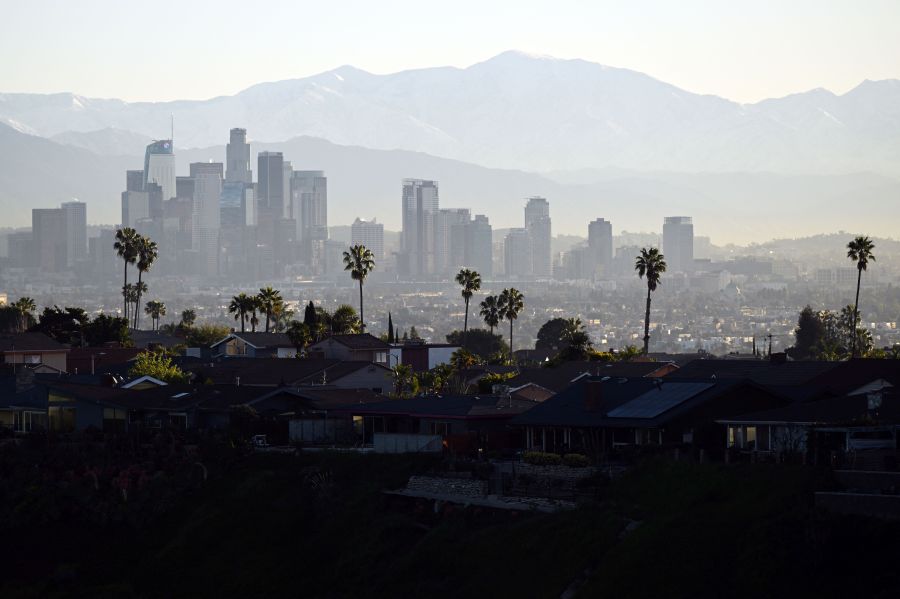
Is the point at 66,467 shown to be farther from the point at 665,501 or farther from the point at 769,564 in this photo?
the point at 769,564

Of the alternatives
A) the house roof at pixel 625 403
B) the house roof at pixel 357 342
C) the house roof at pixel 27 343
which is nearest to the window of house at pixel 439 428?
the house roof at pixel 625 403

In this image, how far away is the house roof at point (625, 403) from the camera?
1900 inches

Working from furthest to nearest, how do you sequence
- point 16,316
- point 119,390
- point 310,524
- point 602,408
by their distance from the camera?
point 16,316
point 119,390
point 602,408
point 310,524

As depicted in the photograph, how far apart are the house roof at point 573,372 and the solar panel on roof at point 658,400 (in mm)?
22898

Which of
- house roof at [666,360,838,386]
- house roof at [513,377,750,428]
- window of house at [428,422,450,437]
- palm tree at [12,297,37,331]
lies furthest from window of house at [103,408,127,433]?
palm tree at [12,297,37,331]

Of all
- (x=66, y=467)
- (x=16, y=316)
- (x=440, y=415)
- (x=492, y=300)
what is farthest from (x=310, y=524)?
(x=16, y=316)

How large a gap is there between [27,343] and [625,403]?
60793mm

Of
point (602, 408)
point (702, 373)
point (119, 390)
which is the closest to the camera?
point (602, 408)

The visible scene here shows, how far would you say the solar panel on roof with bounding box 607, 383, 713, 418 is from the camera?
48.7 m

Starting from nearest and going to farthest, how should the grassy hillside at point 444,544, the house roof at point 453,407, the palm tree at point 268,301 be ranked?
1. the grassy hillside at point 444,544
2. the house roof at point 453,407
3. the palm tree at point 268,301

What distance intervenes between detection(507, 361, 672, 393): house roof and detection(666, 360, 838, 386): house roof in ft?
25.1

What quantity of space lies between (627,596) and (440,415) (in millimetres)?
21529

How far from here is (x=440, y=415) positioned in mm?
54562

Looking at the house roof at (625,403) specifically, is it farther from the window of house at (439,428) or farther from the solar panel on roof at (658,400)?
the window of house at (439,428)
